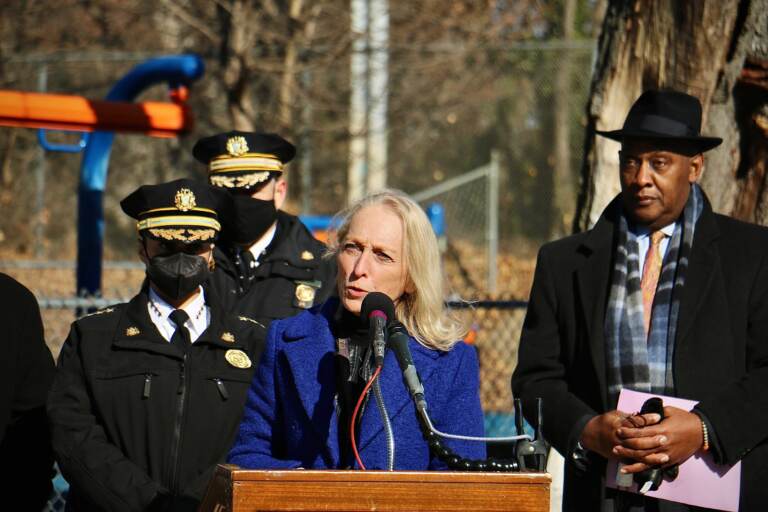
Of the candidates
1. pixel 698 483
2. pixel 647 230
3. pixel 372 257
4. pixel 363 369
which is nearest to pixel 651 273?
pixel 647 230

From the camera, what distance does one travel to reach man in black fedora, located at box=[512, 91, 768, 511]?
376 cm

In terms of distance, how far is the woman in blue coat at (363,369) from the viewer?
347 centimetres

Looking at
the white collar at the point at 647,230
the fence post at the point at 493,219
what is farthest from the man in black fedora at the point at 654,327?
the fence post at the point at 493,219

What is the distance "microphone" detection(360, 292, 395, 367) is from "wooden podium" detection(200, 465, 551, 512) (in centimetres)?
40

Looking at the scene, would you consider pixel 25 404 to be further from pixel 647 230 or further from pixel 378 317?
pixel 647 230

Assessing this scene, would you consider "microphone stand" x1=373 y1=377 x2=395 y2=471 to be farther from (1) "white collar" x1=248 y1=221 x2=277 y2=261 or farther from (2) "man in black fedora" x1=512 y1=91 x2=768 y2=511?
(1) "white collar" x1=248 y1=221 x2=277 y2=261

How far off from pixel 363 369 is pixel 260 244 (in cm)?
229

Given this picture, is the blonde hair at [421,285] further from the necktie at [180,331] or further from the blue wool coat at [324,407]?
the necktie at [180,331]

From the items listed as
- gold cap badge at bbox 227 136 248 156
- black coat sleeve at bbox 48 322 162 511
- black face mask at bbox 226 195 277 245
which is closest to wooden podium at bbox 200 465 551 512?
black coat sleeve at bbox 48 322 162 511

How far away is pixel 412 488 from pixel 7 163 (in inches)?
519

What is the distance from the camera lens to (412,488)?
277cm

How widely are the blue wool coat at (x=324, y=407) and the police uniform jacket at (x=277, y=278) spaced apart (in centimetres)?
159

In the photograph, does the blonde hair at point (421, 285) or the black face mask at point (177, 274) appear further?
the black face mask at point (177, 274)

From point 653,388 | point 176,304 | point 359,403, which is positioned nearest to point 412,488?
point 359,403
